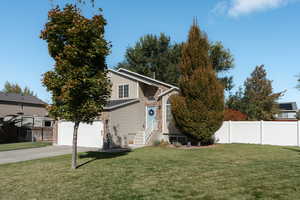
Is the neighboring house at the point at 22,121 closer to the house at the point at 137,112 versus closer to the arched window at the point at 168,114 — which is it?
the house at the point at 137,112

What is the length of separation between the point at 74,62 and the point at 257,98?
1087 inches

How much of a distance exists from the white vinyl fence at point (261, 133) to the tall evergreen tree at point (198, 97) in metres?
2.17

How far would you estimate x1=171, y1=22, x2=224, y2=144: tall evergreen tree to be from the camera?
1528 cm

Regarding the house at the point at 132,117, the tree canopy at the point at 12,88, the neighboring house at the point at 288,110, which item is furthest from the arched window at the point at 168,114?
the tree canopy at the point at 12,88

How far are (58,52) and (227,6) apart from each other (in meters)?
10.7

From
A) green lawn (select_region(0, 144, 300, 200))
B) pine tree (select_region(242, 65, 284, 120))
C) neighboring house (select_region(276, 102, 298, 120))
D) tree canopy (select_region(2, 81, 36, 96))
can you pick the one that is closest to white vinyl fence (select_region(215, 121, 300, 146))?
green lawn (select_region(0, 144, 300, 200))

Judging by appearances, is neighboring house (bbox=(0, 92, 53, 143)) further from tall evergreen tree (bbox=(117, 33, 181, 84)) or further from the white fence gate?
tall evergreen tree (bbox=(117, 33, 181, 84))

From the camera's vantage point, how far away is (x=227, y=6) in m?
14.8

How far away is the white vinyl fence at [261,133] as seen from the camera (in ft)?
49.9

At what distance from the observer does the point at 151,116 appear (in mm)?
20281

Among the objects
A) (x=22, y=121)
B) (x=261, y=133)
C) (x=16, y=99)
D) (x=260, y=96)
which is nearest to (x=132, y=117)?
(x=261, y=133)

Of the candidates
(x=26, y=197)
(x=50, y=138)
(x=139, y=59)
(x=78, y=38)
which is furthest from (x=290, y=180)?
(x=139, y=59)

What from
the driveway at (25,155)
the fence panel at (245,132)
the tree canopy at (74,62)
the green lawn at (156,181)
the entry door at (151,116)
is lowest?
the driveway at (25,155)

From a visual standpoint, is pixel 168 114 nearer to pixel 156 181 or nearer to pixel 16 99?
pixel 156 181
